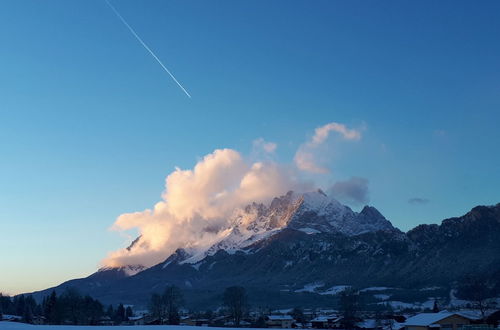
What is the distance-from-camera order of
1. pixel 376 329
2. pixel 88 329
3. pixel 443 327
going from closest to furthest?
pixel 88 329, pixel 443 327, pixel 376 329

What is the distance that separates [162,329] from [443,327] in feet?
229

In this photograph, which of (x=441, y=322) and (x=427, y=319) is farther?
(x=427, y=319)

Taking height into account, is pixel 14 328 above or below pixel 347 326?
above

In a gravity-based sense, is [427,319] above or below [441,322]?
above

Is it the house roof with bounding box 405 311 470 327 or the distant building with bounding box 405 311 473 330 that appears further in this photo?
the house roof with bounding box 405 311 470 327

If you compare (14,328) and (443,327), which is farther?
(443,327)

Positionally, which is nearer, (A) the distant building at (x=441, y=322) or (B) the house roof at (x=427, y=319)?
(A) the distant building at (x=441, y=322)

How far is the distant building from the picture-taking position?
130 metres

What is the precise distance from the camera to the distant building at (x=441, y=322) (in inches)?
5138

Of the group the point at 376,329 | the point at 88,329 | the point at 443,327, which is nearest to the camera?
the point at 88,329

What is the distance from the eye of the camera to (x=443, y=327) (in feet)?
429

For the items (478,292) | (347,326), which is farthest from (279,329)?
(478,292)

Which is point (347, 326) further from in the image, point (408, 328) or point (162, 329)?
point (162, 329)

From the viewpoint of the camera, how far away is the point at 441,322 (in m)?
131
